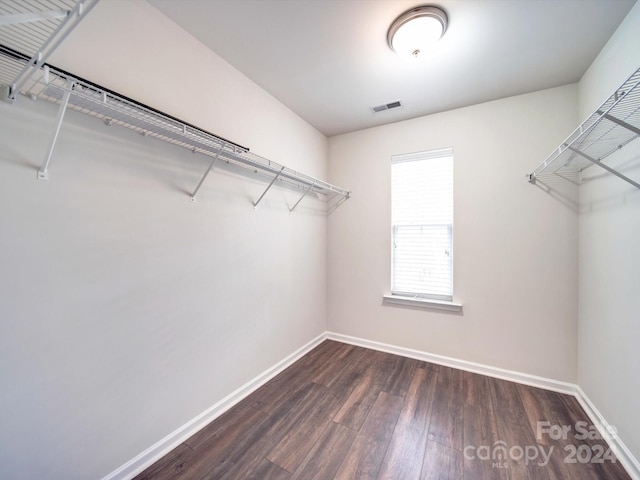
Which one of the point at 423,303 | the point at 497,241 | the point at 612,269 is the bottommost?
the point at 423,303

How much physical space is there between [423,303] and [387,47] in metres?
2.27

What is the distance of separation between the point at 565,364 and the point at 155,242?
321cm

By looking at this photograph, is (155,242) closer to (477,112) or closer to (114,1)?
(114,1)

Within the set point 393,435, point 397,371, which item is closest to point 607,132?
point 393,435

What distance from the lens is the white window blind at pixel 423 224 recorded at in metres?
2.49

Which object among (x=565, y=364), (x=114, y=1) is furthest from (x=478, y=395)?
(x=114, y=1)

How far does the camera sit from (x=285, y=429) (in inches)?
63.6

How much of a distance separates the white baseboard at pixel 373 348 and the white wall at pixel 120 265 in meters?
0.07

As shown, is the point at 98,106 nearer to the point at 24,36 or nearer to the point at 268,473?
the point at 24,36

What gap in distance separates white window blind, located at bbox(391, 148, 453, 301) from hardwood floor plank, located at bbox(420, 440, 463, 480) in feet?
4.36

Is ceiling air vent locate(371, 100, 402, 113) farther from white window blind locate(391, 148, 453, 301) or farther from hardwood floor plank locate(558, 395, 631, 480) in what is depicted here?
hardwood floor plank locate(558, 395, 631, 480)

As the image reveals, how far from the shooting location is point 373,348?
2803 mm

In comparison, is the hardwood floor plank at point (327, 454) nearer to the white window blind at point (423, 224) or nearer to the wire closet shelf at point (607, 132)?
the white window blind at point (423, 224)

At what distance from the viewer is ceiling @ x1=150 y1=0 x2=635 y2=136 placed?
138 cm
